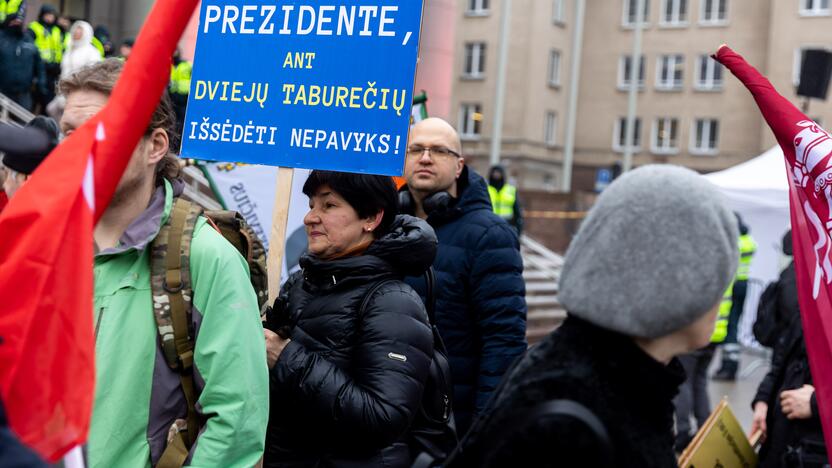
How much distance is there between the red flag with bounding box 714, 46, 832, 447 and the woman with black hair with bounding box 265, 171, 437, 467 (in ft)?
3.56

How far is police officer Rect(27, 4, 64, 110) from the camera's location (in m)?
15.5

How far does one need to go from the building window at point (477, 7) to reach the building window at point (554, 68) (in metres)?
3.57

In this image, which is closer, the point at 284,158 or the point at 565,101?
the point at 284,158

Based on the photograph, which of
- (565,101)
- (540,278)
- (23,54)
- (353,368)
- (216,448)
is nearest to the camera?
A: (216,448)

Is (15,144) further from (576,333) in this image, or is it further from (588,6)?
Answer: (588,6)

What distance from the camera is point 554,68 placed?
50.9 m

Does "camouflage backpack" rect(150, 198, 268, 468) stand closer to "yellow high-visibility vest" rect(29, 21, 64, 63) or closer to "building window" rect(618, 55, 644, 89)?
"yellow high-visibility vest" rect(29, 21, 64, 63)

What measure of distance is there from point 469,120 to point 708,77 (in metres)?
10.6

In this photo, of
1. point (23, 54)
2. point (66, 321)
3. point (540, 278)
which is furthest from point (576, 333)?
point (540, 278)

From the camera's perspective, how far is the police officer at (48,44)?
608 inches

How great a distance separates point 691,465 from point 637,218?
1.26m

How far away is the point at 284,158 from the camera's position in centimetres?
381

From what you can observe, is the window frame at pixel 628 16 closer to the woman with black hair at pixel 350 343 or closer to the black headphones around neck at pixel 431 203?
the black headphones around neck at pixel 431 203

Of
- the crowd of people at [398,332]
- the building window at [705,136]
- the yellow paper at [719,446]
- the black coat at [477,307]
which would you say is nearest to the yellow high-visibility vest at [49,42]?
the crowd of people at [398,332]
